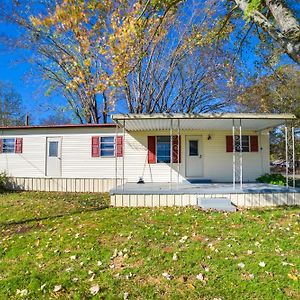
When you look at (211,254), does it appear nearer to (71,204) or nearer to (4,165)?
(71,204)

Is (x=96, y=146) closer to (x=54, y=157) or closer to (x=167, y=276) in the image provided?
(x=54, y=157)

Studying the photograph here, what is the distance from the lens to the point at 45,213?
7582 millimetres

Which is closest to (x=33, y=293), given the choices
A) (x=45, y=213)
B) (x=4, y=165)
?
(x=45, y=213)

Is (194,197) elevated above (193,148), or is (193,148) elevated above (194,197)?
(193,148)

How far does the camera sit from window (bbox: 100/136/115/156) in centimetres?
1270

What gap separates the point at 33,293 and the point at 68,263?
0.88 m

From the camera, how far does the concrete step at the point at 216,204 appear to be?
25.6ft

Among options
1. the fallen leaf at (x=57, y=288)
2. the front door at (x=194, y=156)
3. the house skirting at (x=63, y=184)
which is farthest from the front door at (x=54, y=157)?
the fallen leaf at (x=57, y=288)

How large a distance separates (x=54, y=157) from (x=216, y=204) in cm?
838

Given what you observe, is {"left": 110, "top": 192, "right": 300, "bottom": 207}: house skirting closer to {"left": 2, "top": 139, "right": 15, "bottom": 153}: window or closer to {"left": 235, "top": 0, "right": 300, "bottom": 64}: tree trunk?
{"left": 235, "top": 0, "right": 300, "bottom": 64}: tree trunk

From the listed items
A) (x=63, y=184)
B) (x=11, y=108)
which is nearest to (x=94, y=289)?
(x=63, y=184)

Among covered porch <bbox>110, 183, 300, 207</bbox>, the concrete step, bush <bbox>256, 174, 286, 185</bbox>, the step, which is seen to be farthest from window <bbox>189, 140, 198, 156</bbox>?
the concrete step

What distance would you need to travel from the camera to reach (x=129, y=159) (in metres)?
12.6

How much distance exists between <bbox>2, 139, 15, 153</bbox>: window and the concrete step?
32.3ft
